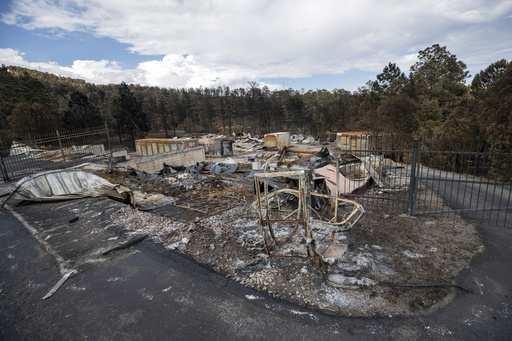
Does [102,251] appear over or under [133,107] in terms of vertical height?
under

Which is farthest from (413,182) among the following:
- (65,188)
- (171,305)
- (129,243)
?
(65,188)

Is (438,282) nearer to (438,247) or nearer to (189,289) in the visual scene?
(438,247)

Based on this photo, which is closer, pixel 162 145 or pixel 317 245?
pixel 317 245

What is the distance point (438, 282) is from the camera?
135 inches

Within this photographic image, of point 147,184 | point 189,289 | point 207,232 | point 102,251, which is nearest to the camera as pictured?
point 189,289

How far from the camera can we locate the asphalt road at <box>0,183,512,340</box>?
8.66 feet

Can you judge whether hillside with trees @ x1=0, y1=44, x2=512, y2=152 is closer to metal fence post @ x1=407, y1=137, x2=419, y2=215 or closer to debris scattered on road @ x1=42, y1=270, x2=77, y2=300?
metal fence post @ x1=407, y1=137, x2=419, y2=215

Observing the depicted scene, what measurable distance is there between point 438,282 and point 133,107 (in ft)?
123

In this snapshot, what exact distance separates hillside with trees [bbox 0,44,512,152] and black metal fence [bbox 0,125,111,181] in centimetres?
111

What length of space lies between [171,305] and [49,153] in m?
14.6

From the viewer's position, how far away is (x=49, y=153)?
13.1 metres

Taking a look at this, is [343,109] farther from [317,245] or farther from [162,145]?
[317,245]

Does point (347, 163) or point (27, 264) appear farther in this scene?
point (347, 163)

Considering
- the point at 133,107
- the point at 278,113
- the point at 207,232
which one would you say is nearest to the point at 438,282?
the point at 207,232
